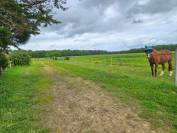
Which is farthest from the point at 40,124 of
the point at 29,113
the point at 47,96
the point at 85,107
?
the point at 47,96

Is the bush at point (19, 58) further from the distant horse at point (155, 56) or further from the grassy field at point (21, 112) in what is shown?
the grassy field at point (21, 112)

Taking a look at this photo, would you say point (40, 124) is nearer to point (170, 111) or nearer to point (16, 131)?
point (16, 131)

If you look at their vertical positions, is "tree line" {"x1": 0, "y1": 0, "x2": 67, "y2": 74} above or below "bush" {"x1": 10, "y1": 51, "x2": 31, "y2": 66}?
above

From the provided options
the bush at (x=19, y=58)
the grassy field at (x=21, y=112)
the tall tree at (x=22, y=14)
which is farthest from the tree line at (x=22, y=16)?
the bush at (x=19, y=58)

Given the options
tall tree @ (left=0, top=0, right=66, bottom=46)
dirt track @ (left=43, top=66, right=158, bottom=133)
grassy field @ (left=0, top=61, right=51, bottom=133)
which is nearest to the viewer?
dirt track @ (left=43, top=66, right=158, bottom=133)

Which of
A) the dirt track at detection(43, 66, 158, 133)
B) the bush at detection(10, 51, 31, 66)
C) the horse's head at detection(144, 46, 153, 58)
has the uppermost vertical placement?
the horse's head at detection(144, 46, 153, 58)

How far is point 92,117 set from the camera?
1077 cm

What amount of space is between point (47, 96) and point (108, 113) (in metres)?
4.80

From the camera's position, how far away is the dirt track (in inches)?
374

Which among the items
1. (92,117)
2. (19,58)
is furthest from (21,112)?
(19,58)

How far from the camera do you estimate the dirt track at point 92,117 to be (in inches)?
374

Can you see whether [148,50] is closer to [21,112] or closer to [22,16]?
[22,16]

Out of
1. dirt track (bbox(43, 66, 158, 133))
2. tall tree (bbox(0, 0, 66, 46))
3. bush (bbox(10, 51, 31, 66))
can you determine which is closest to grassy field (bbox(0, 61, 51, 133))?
dirt track (bbox(43, 66, 158, 133))

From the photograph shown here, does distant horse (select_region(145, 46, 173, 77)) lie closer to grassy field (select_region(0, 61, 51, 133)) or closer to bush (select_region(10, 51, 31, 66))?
grassy field (select_region(0, 61, 51, 133))
